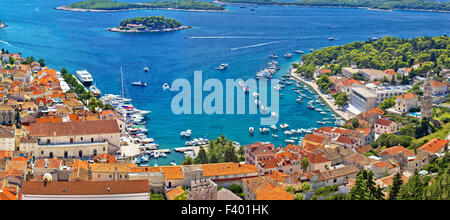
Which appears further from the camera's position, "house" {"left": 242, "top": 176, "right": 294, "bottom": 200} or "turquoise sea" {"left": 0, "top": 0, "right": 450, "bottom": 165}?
"turquoise sea" {"left": 0, "top": 0, "right": 450, "bottom": 165}

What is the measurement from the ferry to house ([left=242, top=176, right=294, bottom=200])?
2869cm

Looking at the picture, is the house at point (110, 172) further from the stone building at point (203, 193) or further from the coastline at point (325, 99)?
the coastline at point (325, 99)

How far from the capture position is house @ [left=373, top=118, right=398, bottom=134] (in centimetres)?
3456

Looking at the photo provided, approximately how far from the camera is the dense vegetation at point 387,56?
172 feet

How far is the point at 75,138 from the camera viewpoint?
1126 inches

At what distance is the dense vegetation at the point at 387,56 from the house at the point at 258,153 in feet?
79.8

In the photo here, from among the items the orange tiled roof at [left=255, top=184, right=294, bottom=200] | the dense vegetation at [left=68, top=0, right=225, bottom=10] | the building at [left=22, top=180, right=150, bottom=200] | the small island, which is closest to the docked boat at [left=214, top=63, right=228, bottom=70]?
the small island

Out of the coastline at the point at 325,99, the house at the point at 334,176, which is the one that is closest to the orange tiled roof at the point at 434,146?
the house at the point at 334,176

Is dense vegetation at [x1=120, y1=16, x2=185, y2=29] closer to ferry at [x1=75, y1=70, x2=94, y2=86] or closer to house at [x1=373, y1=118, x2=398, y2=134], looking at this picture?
ferry at [x1=75, y1=70, x2=94, y2=86]

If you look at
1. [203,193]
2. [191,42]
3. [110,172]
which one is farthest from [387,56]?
[203,193]

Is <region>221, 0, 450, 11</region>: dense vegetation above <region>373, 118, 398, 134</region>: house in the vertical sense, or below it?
above

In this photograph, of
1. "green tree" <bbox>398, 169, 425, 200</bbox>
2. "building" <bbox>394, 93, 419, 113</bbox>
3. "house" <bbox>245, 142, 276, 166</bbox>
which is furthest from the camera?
"building" <bbox>394, 93, 419, 113</bbox>

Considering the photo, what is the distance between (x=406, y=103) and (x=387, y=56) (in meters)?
19.7
